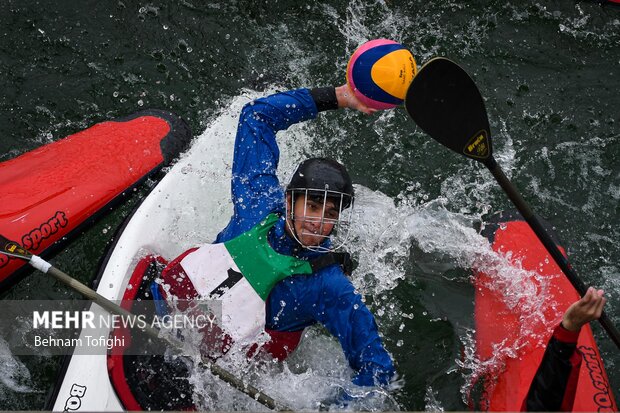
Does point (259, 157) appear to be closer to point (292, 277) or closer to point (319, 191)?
point (319, 191)

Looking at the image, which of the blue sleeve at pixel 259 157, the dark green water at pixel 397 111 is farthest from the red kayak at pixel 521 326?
the blue sleeve at pixel 259 157

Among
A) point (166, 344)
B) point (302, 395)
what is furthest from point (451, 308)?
point (166, 344)

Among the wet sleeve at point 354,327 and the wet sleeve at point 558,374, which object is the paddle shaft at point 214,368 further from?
the wet sleeve at point 558,374

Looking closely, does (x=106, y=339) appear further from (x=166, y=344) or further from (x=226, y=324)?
(x=226, y=324)

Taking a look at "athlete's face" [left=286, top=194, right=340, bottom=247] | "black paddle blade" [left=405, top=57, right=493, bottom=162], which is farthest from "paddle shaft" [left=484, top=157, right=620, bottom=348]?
"athlete's face" [left=286, top=194, right=340, bottom=247]

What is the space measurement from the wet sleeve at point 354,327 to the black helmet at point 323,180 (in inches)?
15.9

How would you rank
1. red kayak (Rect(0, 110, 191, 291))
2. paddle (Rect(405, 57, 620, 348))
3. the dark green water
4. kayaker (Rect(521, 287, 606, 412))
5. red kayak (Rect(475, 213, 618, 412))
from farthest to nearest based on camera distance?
1. the dark green water
2. red kayak (Rect(0, 110, 191, 291))
3. red kayak (Rect(475, 213, 618, 412))
4. paddle (Rect(405, 57, 620, 348))
5. kayaker (Rect(521, 287, 606, 412))

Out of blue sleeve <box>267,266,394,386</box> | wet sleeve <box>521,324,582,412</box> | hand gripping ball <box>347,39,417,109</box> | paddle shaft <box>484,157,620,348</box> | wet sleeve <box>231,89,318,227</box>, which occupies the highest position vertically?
hand gripping ball <box>347,39,417,109</box>

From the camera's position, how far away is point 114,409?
→ 352 centimetres

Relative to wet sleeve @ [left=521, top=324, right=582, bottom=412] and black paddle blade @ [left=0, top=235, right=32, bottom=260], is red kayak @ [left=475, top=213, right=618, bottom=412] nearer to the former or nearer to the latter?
A: wet sleeve @ [left=521, top=324, right=582, bottom=412]

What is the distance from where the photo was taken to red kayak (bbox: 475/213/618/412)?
377cm

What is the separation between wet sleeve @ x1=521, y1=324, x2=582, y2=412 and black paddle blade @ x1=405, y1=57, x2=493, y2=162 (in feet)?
3.37

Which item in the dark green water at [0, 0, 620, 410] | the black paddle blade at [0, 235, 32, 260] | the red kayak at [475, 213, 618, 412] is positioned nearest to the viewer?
the black paddle blade at [0, 235, 32, 260]

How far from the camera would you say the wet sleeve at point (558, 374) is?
3.01 meters
